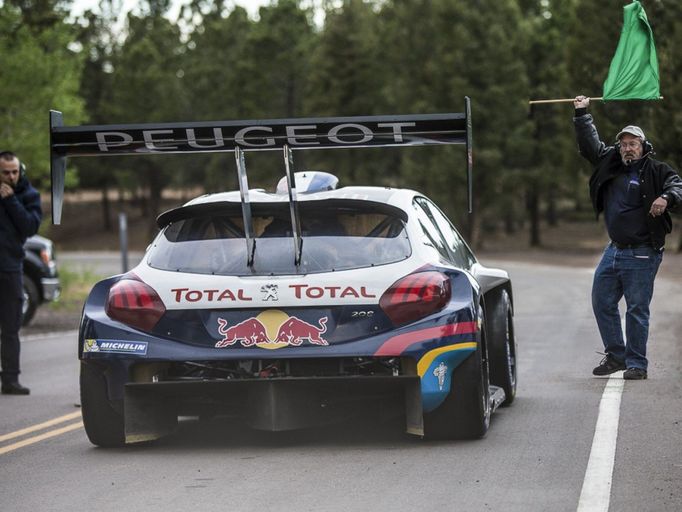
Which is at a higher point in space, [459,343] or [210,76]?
[210,76]

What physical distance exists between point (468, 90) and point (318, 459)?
5051 centimetres

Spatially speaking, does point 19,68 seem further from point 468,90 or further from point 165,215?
point 468,90

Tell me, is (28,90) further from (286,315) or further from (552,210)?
(552,210)

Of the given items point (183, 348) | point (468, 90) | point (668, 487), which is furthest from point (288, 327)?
point (468, 90)

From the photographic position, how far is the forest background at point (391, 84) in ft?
171

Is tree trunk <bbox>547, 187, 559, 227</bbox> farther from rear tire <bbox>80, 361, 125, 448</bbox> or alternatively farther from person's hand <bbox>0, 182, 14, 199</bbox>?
rear tire <bbox>80, 361, 125, 448</bbox>

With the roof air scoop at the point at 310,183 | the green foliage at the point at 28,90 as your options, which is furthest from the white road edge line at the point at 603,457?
the green foliage at the point at 28,90

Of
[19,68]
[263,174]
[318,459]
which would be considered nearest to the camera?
[318,459]

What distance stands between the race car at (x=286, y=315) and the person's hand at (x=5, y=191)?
3.05 meters

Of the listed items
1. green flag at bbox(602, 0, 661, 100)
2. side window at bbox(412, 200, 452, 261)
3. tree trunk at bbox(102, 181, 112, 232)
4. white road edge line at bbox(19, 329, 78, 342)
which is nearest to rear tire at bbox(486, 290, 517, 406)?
side window at bbox(412, 200, 452, 261)

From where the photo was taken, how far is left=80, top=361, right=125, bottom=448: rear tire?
7.71 metres

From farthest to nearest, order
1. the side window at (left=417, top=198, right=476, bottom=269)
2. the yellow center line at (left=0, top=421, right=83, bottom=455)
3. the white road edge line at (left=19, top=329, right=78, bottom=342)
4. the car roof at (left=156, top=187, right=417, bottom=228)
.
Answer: the white road edge line at (left=19, top=329, right=78, bottom=342), the side window at (left=417, top=198, right=476, bottom=269), the yellow center line at (left=0, top=421, right=83, bottom=455), the car roof at (left=156, top=187, right=417, bottom=228)

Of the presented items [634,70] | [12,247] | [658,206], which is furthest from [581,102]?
[12,247]

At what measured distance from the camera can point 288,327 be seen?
737 cm
